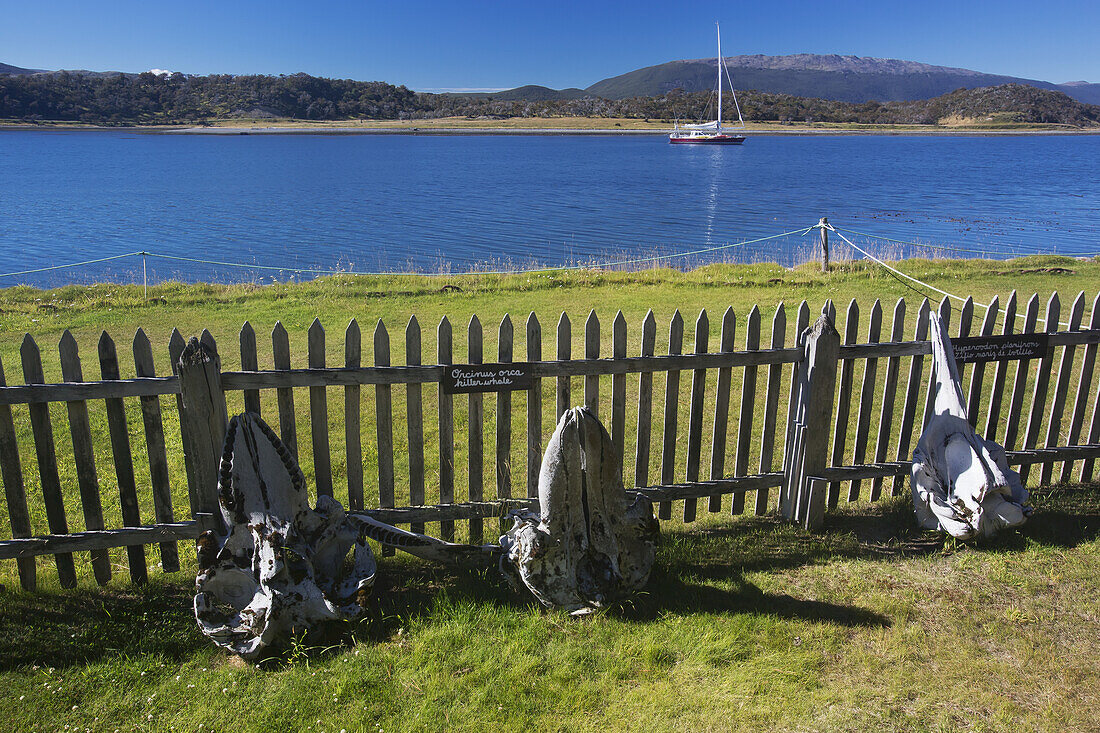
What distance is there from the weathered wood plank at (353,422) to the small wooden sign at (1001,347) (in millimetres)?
4761

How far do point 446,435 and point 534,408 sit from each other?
2.23 feet

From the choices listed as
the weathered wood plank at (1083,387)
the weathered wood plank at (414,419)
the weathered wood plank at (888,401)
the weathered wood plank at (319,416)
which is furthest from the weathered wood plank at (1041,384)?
the weathered wood plank at (319,416)

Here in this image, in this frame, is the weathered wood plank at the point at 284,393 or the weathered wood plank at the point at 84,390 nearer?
the weathered wood plank at the point at 84,390

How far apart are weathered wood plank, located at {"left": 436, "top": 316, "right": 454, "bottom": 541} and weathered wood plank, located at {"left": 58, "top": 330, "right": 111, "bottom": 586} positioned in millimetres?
2274

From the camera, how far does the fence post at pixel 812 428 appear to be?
5504 mm

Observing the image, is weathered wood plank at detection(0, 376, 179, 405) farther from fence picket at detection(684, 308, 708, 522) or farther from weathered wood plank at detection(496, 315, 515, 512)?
fence picket at detection(684, 308, 708, 522)

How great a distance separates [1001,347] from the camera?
6.04 metres

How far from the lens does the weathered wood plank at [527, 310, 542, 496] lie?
5.16 meters

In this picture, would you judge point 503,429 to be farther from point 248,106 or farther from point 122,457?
point 248,106

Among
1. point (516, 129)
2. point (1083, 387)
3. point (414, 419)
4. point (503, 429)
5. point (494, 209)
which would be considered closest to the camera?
point (414, 419)

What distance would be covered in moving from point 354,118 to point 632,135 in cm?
7787

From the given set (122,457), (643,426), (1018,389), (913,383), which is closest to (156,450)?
(122,457)

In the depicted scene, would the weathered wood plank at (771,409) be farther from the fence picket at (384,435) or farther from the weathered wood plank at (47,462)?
the weathered wood plank at (47,462)

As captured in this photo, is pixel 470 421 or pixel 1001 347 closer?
pixel 470 421
